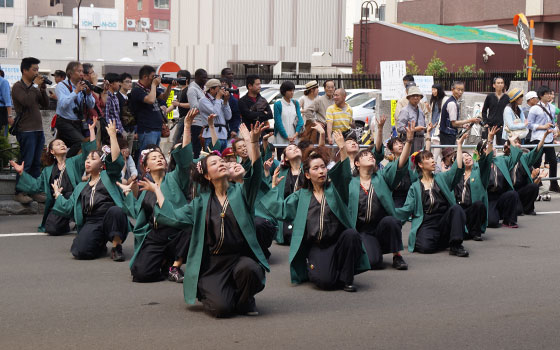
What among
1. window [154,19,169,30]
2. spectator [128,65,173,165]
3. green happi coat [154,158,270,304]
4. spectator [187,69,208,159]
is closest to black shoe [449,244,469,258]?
green happi coat [154,158,270,304]

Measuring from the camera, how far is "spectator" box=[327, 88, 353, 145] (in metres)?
13.3

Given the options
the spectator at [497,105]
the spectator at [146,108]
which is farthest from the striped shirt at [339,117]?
the spectator at [497,105]

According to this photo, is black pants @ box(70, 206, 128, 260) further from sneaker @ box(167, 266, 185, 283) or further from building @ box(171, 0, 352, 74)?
building @ box(171, 0, 352, 74)

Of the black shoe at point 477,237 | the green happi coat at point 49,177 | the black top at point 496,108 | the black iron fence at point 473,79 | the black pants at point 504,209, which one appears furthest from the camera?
the black iron fence at point 473,79

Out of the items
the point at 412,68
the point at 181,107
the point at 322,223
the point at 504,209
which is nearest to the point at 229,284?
the point at 322,223

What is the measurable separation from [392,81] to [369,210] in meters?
8.31

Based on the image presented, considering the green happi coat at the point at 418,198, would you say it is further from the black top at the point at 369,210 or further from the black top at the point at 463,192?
the black top at the point at 463,192

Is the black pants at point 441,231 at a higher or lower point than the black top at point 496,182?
lower

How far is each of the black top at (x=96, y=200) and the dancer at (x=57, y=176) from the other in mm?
797

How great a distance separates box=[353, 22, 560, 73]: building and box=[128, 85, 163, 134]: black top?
2403 cm

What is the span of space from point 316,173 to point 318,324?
162 cm

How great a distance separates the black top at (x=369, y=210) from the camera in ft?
29.2

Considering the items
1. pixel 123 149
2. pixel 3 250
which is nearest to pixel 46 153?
pixel 123 149

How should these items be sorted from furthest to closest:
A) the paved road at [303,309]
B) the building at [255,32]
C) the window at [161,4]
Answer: the window at [161,4] → the building at [255,32] → the paved road at [303,309]
